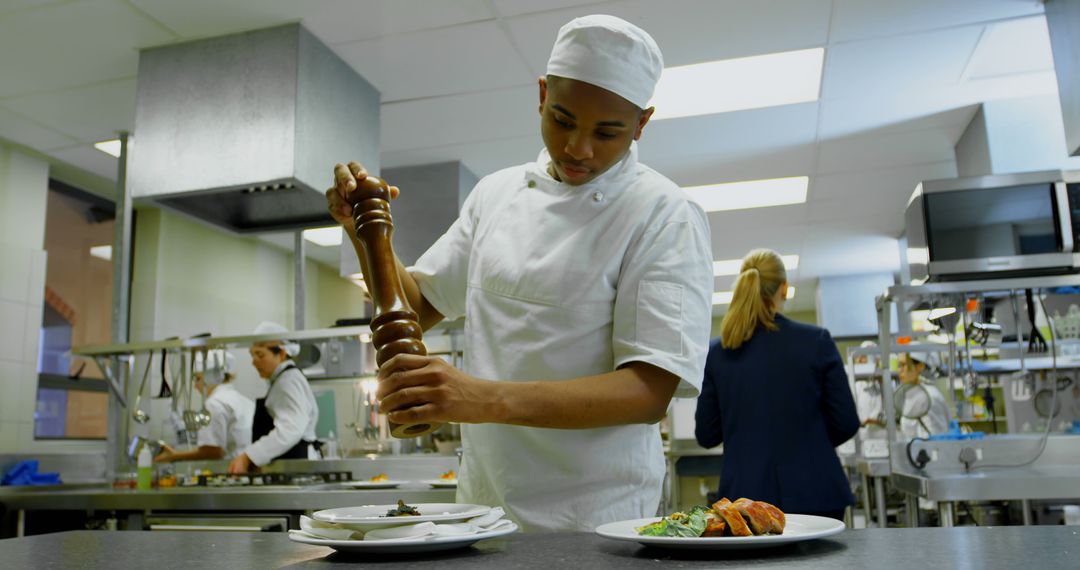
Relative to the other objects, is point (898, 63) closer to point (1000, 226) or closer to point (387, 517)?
point (1000, 226)

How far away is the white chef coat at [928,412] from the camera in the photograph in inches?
204

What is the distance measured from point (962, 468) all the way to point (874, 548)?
312cm

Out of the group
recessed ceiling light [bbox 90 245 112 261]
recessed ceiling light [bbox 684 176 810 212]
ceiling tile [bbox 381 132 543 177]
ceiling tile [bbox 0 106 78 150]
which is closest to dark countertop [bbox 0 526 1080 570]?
ceiling tile [bbox 381 132 543 177]

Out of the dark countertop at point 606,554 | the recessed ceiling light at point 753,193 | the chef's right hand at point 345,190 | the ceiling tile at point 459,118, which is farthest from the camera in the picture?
the recessed ceiling light at point 753,193

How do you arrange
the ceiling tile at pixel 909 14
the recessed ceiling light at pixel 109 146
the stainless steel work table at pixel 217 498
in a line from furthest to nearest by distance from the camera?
1. the recessed ceiling light at pixel 109 146
2. the ceiling tile at pixel 909 14
3. the stainless steel work table at pixel 217 498

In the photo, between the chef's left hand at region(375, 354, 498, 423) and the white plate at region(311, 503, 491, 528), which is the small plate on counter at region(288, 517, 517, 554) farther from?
the chef's left hand at region(375, 354, 498, 423)

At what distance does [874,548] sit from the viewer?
0.84m

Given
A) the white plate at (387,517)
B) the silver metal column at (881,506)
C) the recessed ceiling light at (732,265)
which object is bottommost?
the silver metal column at (881,506)

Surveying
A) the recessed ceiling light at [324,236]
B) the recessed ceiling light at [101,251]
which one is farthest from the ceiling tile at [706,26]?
the recessed ceiling light at [101,251]

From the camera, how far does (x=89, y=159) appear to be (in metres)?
5.14

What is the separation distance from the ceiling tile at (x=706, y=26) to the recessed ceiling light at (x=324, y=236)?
312 centimetres

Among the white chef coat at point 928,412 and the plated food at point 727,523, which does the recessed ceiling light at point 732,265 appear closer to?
the white chef coat at point 928,412

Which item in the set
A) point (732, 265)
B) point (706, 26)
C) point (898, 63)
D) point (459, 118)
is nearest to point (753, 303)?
point (706, 26)

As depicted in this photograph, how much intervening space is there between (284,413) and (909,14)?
11.2 ft
